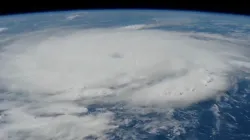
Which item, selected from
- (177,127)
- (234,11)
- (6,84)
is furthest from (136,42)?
(177,127)

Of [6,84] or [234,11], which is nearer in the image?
[6,84]

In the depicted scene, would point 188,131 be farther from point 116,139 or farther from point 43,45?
point 43,45

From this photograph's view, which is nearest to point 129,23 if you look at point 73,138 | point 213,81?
point 213,81

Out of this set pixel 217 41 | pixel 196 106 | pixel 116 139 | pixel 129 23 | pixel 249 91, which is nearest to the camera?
pixel 116 139

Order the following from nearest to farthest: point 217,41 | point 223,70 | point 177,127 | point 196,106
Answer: point 177,127 < point 196,106 < point 223,70 < point 217,41

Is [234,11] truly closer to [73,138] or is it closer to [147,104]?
[147,104]

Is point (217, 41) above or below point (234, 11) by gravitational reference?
below
